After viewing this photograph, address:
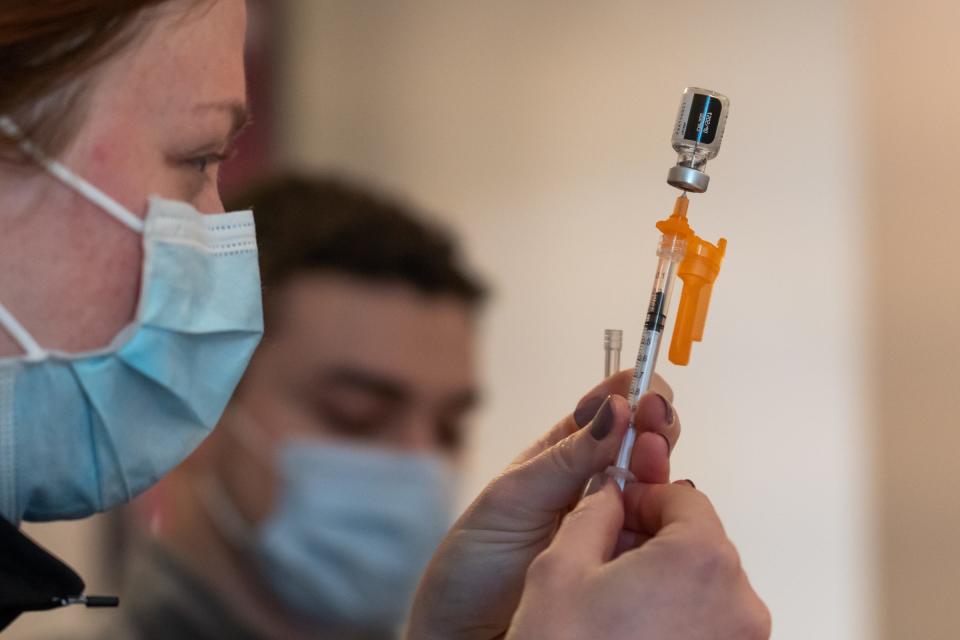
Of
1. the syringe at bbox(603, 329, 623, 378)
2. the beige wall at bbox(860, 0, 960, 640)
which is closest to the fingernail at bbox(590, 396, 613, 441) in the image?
the syringe at bbox(603, 329, 623, 378)

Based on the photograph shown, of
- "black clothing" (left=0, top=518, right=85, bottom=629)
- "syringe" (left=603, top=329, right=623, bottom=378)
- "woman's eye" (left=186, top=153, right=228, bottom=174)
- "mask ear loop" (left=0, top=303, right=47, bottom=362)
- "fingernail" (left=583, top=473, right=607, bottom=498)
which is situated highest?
"woman's eye" (left=186, top=153, right=228, bottom=174)

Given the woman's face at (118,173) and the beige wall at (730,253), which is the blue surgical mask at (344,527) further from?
the woman's face at (118,173)

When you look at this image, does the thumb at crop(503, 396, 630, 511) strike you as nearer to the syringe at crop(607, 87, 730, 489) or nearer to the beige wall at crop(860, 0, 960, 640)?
the syringe at crop(607, 87, 730, 489)

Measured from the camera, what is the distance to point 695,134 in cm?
76

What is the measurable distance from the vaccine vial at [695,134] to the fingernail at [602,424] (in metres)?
0.16

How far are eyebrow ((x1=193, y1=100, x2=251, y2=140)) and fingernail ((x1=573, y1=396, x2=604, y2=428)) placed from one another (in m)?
0.37

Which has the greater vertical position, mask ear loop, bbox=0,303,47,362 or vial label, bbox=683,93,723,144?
vial label, bbox=683,93,723,144

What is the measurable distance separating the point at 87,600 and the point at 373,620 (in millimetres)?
1094

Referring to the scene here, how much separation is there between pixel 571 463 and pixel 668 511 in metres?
0.08

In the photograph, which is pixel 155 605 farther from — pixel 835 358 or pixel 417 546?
pixel 835 358

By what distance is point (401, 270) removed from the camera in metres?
1.98

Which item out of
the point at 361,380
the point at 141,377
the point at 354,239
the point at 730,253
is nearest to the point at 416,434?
the point at 361,380

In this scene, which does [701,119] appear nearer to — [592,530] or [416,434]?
[592,530]

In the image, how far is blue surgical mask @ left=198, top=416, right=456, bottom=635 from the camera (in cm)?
186
